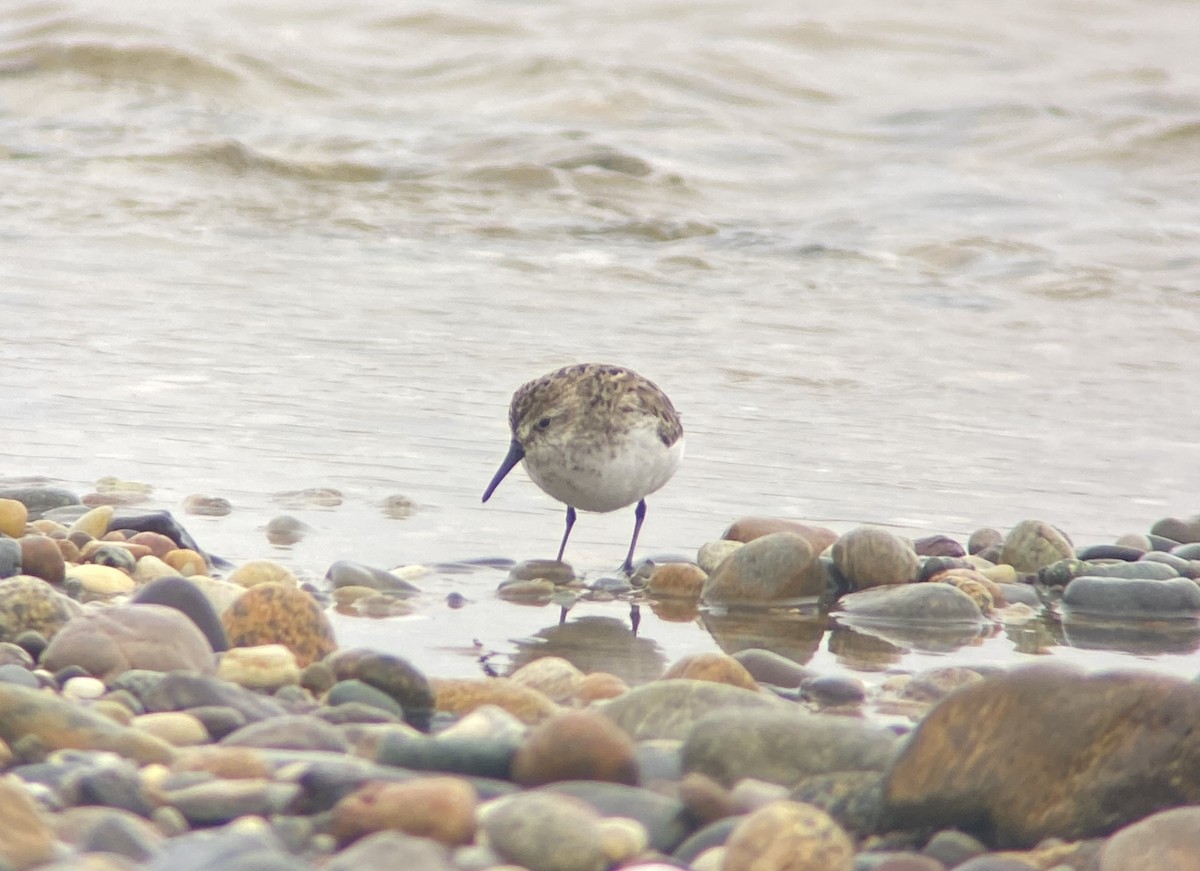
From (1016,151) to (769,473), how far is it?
10369 millimetres

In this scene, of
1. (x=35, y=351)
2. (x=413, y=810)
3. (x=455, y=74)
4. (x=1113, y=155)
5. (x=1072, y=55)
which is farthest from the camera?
(x=1072, y=55)

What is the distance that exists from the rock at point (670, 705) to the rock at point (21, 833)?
151 cm

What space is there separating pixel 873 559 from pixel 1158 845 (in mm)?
2976

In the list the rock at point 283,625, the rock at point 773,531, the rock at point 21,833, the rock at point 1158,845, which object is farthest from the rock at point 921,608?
the rock at point 21,833

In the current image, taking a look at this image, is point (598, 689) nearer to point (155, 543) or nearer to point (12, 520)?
point (155, 543)

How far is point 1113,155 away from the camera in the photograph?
54.8 ft

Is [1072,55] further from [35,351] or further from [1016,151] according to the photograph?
[35,351]

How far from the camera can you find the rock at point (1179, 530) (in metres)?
6.78

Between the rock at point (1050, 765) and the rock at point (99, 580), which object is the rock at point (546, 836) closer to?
the rock at point (1050, 765)

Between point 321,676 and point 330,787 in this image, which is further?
point 321,676

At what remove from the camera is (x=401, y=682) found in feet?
13.4

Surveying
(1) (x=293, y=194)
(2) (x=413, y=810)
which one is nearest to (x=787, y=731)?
(2) (x=413, y=810)

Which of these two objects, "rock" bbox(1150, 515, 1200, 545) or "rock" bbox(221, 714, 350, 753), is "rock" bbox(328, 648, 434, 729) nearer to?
"rock" bbox(221, 714, 350, 753)

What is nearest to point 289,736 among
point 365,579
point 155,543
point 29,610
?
point 29,610
